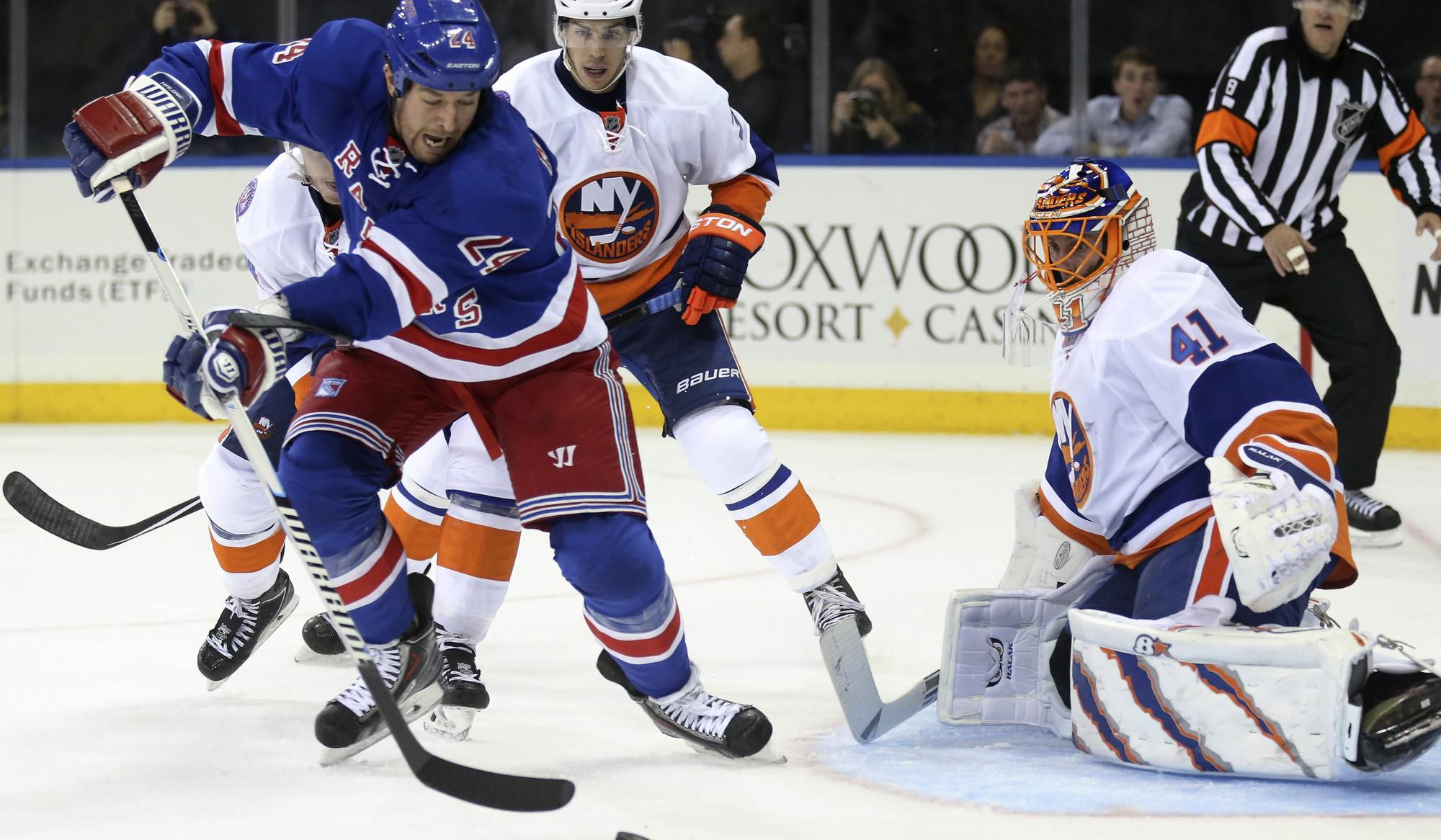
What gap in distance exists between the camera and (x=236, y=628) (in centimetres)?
258

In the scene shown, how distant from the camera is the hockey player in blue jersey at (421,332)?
1.91 meters

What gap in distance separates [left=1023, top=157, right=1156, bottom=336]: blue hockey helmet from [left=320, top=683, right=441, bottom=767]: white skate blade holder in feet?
3.13

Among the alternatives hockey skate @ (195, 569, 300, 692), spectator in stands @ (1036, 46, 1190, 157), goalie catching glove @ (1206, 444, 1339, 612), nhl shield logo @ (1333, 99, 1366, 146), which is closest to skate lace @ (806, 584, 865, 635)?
goalie catching glove @ (1206, 444, 1339, 612)

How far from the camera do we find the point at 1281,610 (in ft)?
6.91

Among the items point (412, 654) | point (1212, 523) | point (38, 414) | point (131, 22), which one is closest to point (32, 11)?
point (131, 22)

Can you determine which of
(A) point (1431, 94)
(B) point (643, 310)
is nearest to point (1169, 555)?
(B) point (643, 310)

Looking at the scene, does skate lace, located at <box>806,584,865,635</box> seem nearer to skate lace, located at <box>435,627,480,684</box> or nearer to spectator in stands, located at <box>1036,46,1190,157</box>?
skate lace, located at <box>435,627,480,684</box>

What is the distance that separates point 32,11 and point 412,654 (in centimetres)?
476

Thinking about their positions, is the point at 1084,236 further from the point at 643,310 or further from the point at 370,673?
the point at 370,673

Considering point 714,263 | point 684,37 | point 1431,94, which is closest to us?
point 714,263

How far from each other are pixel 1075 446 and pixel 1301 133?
2.17 meters

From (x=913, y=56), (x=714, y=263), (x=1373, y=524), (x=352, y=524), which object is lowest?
(x=1373, y=524)

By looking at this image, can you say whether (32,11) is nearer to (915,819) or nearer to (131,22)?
(131,22)

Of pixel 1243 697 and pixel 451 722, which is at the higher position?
pixel 1243 697
